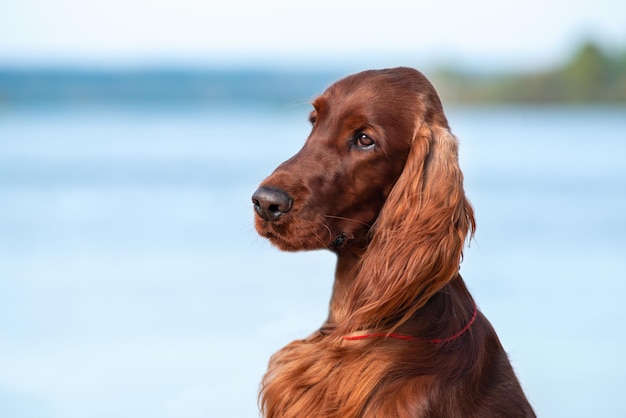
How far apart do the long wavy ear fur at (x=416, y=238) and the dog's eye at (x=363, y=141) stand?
14 centimetres

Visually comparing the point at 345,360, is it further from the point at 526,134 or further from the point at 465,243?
the point at 526,134

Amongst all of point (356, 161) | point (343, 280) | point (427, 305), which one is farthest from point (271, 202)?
point (427, 305)

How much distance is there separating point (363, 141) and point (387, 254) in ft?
1.29

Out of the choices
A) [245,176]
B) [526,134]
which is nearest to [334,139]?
[245,176]

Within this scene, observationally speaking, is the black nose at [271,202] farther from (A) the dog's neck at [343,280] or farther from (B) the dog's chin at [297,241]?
(A) the dog's neck at [343,280]

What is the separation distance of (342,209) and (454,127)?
0.56 m

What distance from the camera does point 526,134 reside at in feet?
82.7

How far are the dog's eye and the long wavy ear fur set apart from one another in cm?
14

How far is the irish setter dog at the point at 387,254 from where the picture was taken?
3.20 m

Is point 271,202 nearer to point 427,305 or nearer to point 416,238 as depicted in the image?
point 416,238

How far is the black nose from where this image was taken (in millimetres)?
3186

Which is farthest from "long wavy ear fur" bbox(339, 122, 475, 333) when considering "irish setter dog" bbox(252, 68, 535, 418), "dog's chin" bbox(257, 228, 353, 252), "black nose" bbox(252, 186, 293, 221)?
"black nose" bbox(252, 186, 293, 221)

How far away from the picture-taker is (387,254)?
3.23m

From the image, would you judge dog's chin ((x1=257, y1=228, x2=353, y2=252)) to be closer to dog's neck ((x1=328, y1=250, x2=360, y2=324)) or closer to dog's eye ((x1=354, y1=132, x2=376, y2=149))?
dog's neck ((x1=328, y1=250, x2=360, y2=324))
